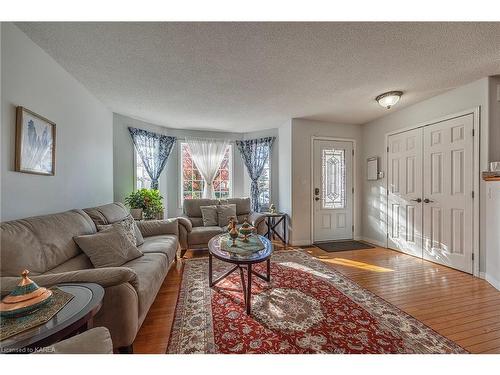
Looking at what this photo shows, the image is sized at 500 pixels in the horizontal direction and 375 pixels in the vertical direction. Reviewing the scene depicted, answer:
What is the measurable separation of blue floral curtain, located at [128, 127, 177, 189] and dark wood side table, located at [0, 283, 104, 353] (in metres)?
3.28

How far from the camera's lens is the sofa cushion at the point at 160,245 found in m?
2.29

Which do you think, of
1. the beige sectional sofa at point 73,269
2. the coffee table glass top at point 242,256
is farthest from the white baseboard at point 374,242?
the beige sectional sofa at point 73,269

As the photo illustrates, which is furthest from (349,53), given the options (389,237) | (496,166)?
(389,237)

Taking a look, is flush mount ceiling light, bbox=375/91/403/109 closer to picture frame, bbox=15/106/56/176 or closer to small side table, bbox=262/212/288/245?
small side table, bbox=262/212/288/245

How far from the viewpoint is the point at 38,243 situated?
143cm

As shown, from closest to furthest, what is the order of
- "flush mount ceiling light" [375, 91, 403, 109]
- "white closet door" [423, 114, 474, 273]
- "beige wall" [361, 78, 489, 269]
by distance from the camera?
"beige wall" [361, 78, 489, 269]
"white closet door" [423, 114, 474, 273]
"flush mount ceiling light" [375, 91, 403, 109]

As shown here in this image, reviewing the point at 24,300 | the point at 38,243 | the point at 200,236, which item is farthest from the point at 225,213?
the point at 24,300

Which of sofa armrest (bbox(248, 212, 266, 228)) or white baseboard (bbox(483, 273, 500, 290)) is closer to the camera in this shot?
white baseboard (bbox(483, 273, 500, 290))

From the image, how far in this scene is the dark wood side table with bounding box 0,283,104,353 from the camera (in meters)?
0.78

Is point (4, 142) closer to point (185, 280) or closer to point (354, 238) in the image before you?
point (185, 280)

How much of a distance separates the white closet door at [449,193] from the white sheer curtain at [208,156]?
3.71 m

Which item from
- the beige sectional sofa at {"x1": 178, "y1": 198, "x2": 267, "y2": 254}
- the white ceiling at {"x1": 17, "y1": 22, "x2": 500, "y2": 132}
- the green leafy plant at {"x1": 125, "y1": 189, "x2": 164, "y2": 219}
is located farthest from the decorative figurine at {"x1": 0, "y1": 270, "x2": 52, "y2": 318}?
the green leafy plant at {"x1": 125, "y1": 189, "x2": 164, "y2": 219}

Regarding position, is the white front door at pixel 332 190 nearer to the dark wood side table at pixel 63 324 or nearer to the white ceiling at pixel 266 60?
the white ceiling at pixel 266 60

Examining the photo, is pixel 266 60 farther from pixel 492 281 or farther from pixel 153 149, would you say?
pixel 492 281
